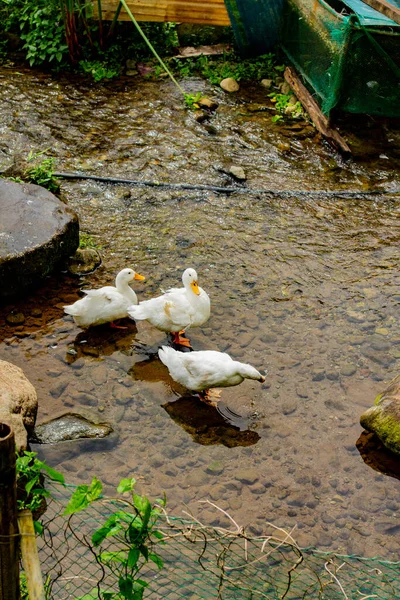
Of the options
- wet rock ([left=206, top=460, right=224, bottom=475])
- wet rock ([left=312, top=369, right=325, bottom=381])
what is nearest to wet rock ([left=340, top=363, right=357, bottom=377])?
wet rock ([left=312, top=369, right=325, bottom=381])

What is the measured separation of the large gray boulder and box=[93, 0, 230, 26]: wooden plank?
4873 mm

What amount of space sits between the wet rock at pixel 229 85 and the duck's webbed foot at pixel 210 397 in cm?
632

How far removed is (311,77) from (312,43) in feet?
1.53

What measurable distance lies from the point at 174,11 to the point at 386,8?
3488mm

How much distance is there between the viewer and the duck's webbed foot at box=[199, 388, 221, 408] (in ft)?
17.8

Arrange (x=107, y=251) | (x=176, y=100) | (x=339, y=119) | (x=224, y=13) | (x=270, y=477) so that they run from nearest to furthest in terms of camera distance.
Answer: (x=270, y=477), (x=107, y=251), (x=339, y=119), (x=176, y=100), (x=224, y=13)

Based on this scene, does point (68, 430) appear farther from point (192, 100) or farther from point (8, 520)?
point (192, 100)

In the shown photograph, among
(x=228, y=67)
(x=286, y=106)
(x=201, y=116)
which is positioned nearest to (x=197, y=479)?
(x=201, y=116)

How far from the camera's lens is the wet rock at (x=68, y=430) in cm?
488

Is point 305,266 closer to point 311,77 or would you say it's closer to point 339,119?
point 339,119

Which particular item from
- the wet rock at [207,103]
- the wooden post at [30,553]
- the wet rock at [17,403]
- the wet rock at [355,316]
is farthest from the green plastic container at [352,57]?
the wooden post at [30,553]

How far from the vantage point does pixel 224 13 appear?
1105 centimetres

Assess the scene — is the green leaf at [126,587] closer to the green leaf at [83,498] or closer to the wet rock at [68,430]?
the green leaf at [83,498]

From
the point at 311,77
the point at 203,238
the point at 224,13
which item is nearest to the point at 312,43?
the point at 311,77
